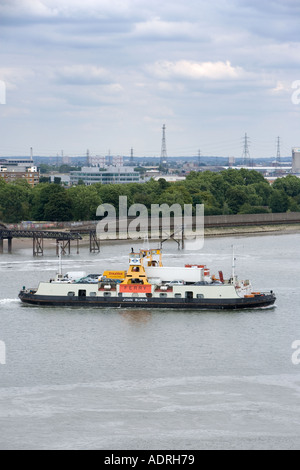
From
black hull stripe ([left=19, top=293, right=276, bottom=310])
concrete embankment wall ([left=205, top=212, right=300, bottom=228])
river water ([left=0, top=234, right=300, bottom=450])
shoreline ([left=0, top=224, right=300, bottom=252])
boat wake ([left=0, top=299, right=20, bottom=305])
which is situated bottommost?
shoreline ([left=0, top=224, right=300, bottom=252])

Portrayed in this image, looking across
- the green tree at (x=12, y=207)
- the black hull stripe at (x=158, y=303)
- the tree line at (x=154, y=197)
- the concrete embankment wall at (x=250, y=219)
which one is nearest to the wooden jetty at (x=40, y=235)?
the tree line at (x=154, y=197)

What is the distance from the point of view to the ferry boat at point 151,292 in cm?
5738

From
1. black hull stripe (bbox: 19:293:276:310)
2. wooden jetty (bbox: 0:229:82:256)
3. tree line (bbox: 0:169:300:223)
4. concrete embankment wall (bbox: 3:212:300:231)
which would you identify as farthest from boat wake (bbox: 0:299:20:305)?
tree line (bbox: 0:169:300:223)

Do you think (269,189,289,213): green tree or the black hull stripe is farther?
(269,189,289,213): green tree

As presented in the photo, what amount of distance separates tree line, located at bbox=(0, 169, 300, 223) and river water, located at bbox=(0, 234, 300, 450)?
190ft

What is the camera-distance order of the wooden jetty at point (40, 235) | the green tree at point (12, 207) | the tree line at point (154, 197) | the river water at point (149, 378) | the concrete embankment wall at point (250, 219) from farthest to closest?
the concrete embankment wall at point (250, 219) < the green tree at point (12, 207) < the tree line at point (154, 197) < the wooden jetty at point (40, 235) < the river water at point (149, 378)

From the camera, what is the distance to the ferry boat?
57.4m

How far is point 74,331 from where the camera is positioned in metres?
51.2

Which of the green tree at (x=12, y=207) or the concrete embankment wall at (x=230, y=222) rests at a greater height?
the green tree at (x=12, y=207)

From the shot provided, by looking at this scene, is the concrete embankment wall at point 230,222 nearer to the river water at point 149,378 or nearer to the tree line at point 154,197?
the tree line at point 154,197

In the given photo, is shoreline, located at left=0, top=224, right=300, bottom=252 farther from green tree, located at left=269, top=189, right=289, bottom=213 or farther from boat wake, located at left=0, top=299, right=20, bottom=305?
boat wake, located at left=0, top=299, right=20, bottom=305

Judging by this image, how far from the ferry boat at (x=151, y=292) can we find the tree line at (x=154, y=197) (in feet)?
197
